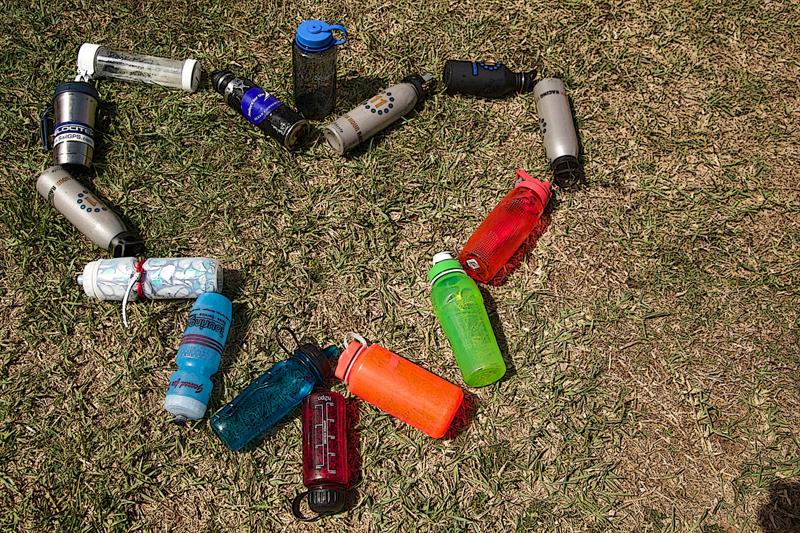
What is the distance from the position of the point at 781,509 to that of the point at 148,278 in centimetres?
339

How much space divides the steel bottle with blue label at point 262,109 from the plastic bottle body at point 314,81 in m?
0.14

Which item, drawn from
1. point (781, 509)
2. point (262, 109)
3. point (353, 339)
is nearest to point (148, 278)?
point (353, 339)

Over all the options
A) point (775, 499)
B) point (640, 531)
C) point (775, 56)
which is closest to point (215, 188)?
point (640, 531)

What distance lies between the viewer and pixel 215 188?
3.89 metres

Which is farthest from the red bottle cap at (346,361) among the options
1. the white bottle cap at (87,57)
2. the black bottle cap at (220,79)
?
the white bottle cap at (87,57)

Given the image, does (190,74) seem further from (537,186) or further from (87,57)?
(537,186)

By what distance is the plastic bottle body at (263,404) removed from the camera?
3166 millimetres

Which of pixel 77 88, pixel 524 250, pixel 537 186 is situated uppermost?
pixel 537 186

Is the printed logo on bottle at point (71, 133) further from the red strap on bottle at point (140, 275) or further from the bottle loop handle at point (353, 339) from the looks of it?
the bottle loop handle at point (353, 339)

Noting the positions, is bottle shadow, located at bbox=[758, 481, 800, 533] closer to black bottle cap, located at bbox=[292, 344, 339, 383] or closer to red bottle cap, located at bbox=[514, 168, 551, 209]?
red bottle cap, located at bbox=[514, 168, 551, 209]

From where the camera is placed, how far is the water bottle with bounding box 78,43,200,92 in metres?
4.12

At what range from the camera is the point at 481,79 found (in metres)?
4.16

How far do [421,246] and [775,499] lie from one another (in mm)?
2229

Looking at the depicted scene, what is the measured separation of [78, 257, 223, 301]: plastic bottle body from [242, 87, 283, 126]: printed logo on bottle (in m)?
1.02
